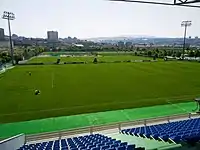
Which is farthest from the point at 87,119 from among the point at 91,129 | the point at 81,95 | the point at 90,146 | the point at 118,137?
the point at 90,146

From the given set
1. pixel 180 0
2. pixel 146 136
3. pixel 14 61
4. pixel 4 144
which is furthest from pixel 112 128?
pixel 14 61

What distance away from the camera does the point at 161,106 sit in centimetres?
1744

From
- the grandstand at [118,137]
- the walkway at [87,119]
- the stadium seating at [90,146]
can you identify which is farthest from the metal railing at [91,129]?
the stadium seating at [90,146]

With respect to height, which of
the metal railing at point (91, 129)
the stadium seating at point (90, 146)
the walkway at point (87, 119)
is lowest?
the walkway at point (87, 119)

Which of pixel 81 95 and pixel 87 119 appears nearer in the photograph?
pixel 87 119

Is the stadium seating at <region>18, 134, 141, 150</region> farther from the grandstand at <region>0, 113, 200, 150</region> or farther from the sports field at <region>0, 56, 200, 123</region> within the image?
the sports field at <region>0, 56, 200, 123</region>

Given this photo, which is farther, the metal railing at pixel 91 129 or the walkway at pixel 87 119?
the walkway at pixel 87 119

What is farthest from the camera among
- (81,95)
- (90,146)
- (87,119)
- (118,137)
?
(81,95)

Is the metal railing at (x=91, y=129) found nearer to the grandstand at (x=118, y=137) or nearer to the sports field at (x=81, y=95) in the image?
the grandstand at (x=118, y=137)

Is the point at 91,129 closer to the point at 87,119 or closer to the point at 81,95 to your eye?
the point at 87,119

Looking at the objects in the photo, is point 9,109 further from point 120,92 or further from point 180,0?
point 180,0

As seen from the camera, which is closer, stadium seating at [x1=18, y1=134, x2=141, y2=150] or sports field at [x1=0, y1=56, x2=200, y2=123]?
stadium seating at [x1=18, y1=134, x2=141, y2=150]

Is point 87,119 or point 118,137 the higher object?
point 118,137

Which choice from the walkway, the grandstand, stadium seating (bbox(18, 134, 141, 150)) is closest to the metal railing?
the grandstand
